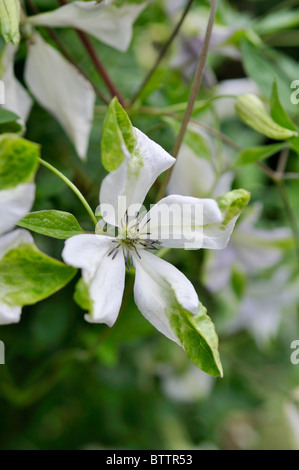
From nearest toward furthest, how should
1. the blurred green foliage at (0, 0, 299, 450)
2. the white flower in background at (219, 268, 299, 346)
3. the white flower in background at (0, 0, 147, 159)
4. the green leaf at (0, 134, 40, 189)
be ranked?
the green leaf at (0, 134, 40, 189) < the white flower in background at (0, 0, 147, 159) < the blurred green foliage at (0, 0, 299, 450) < the white flower in background at (219, 268, 299, 346)

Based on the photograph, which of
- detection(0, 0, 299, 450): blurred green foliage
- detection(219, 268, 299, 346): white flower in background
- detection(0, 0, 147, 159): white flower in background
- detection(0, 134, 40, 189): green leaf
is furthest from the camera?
detection(219, 268, 299, 346): white flower in background

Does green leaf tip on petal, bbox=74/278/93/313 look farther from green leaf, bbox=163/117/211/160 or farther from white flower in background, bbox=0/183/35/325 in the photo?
green leaf, bbox=163/117/211/160

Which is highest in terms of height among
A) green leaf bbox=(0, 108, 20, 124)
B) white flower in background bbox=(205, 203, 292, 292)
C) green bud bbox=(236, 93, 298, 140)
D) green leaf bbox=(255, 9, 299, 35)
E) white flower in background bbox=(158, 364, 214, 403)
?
green leaf bbox=(255, 9, 299, 35)

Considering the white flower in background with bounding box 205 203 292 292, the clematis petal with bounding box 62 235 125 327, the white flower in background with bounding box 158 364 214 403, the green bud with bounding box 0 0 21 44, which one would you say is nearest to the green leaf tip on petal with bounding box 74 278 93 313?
the clematis petal with bounding box 62 235 125 327

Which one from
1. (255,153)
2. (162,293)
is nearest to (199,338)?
(162,293)

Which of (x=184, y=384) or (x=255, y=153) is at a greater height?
(x=255, y=153)

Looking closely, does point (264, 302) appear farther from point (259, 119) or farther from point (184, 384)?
point (259, 119)

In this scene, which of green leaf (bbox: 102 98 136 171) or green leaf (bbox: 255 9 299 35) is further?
green leaf (bbox: 255 9 299 35)
